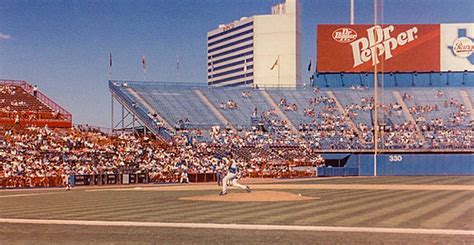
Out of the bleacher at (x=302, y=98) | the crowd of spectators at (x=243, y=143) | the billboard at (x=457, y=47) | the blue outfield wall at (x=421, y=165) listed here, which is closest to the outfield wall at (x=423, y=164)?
the blue outfield wall at (x=421, y=165)

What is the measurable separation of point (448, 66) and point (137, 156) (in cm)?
3761

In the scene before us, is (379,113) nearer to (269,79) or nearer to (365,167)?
(365,167)

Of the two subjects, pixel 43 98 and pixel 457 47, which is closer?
pixel 43 98

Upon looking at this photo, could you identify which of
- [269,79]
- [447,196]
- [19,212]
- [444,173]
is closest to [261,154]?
[444,173]

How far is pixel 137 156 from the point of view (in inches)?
2098

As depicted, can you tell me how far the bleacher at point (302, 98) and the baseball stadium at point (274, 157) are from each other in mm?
186

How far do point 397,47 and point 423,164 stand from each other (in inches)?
668

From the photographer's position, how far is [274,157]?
60.8 meters

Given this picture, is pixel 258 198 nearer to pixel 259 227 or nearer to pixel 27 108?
pixel 259 227

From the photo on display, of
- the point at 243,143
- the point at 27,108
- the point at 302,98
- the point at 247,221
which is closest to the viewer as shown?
the point at 247,221

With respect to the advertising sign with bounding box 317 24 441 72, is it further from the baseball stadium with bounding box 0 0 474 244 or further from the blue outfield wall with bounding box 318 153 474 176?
the blue outfield wall with bounding box 318 153 474 176

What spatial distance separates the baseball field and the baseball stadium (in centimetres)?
6

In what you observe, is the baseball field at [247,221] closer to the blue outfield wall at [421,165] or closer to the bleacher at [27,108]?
the bleacher at [27,108]

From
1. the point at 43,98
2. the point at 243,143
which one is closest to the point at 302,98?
the point at 243,143
